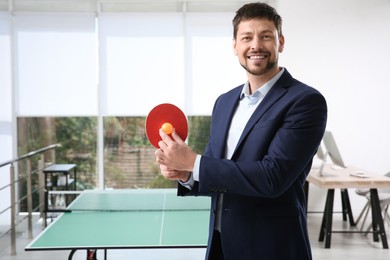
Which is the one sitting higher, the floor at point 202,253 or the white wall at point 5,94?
the white wall at point 5,94

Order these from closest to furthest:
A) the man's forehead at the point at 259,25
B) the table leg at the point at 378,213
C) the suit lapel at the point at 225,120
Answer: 1. the man's forehead at the point at 259,25
2. the suit lapel at the point at 225,120
3. the table leg at the point at 378,213

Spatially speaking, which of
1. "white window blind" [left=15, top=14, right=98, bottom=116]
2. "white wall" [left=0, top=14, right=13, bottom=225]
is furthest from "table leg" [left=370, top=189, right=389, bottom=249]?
"white wall" [left=0, top=14, right=13, bottom=225]

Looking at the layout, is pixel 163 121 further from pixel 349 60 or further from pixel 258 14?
pixel 349 60

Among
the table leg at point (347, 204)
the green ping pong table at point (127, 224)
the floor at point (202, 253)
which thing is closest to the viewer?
the green ping pong table at point (127, 224)

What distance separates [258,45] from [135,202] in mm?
2779

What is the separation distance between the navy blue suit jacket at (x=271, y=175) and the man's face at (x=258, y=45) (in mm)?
72

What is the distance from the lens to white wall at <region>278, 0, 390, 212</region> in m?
→ 6.36

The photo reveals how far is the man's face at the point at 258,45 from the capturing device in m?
1.46

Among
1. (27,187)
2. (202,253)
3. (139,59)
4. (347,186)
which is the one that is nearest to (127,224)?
(202,253)

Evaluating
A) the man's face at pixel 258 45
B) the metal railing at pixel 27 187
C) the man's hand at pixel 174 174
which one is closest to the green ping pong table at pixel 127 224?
the metal railing at pixel 27 187

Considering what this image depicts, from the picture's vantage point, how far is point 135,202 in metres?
4.02

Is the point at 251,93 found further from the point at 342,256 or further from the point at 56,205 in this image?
the point at 56,205

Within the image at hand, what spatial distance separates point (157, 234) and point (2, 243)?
3222mm

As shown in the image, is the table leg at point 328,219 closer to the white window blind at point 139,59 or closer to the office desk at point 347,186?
the office desk at point 347,186
